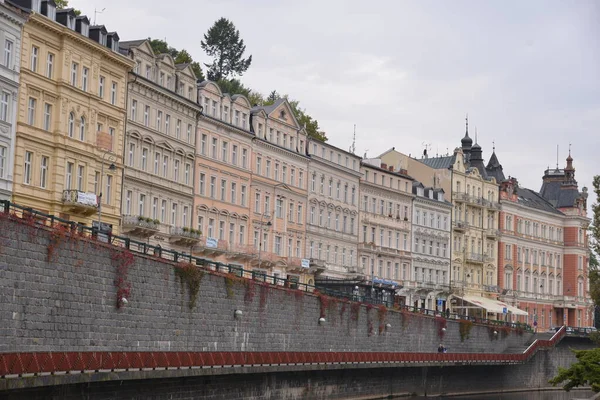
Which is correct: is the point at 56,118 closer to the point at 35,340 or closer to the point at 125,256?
the point at 125,256

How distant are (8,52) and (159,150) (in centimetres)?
1736

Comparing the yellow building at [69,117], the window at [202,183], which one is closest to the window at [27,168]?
the yellow building at [69,117]

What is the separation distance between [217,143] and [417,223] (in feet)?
118

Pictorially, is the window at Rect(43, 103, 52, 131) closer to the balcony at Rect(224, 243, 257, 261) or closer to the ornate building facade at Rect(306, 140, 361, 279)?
the balcony at Rect(224, 243, 257, 261)

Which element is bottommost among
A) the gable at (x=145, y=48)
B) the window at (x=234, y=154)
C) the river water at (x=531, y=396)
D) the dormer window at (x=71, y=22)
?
the river water at (x=531, y=396)

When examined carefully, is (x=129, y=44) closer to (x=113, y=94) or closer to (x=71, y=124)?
(x=113, y=94)

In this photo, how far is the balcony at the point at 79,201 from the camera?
65.6 metres

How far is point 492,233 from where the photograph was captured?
129125 millimetres

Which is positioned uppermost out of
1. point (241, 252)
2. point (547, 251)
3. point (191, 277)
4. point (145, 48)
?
point (145, 48)

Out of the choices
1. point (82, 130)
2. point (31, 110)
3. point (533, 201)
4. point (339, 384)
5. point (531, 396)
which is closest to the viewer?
point (31, 110)

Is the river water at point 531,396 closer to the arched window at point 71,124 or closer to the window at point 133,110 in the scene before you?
the window at point 133,110

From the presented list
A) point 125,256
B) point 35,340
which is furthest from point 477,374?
point 35,340

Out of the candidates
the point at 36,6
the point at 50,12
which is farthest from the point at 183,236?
the point at 36,6

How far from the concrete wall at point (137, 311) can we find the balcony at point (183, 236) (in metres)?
10.9
